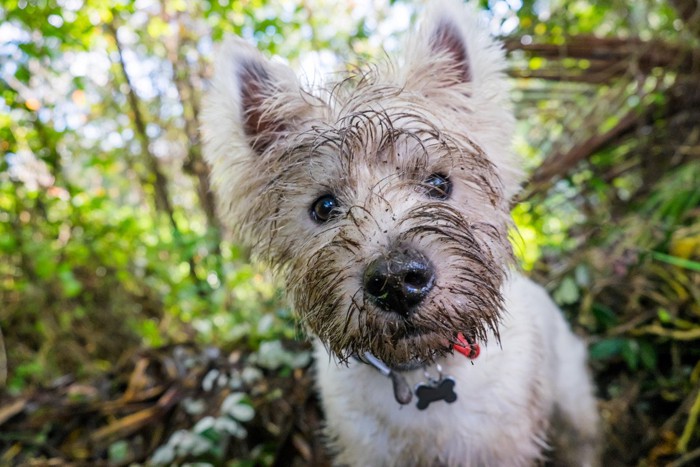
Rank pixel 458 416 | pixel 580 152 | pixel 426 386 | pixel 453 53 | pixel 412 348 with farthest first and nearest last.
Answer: pixel 580 152 → pixel 453 53 → pixel 458 416 → pixel 426 386 → pixel 412 348

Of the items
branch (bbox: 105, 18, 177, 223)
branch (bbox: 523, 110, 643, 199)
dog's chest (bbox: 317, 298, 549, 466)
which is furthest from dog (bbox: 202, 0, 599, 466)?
branch (bbox: 105, 18, 177, 223)

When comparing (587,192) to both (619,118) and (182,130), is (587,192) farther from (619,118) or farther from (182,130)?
(182,130)

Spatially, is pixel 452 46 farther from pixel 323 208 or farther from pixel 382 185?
pixel 323 208

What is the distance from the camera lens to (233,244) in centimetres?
456

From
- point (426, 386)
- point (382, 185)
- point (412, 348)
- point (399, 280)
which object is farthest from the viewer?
point (426, 386)

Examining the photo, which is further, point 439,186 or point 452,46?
point 452,46

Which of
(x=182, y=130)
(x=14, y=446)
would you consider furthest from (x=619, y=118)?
(x=14, y=446)

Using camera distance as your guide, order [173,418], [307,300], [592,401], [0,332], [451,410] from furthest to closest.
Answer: [0,332] < [173,418] < [592,401] < [451,410] < [307,300]

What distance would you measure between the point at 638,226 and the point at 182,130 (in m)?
4.98

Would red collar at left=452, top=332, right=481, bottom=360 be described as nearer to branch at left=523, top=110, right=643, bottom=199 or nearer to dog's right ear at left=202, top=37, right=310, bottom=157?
dog's right ear at left=202, top=37, right=310, bottom=157

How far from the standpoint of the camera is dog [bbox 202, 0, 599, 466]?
6.38 ft

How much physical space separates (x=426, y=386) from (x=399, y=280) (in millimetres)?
740

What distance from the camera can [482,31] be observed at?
248 centimetres

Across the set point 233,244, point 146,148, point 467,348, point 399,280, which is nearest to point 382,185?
point 399,280
